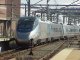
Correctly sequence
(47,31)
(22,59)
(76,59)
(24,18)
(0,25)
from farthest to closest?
(0,25)
(47,31)
(24,18)
(76,59)
(22,59)

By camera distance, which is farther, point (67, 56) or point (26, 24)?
point (26, 24)

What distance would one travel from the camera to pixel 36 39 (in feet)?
103

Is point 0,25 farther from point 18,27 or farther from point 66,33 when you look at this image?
point 18,27

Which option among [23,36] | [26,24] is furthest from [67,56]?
[26,24]

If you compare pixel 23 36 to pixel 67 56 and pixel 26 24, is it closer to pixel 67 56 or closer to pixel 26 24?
pixel 26 24

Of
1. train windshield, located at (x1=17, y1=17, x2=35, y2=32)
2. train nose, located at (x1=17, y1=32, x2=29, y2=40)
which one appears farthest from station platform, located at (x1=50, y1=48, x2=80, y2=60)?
train windshield, located at (x1=17, y1=17, x2=35, y2=32)

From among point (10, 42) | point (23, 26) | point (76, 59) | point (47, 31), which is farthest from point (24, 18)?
point (76, 59)

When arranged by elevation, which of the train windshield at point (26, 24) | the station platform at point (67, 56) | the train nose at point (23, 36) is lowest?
the station platform at point (67, 56)

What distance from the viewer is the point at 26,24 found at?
1199 inches

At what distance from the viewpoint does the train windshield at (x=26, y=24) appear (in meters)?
29.8

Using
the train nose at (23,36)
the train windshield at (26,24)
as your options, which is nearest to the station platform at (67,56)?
the train nose at (23,36)

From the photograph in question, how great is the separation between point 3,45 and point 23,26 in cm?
380

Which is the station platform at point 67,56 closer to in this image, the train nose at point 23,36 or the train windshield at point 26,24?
the train nose at point 23,36

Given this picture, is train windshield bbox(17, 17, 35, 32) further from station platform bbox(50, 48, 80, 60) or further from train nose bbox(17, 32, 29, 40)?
station platform bbox(50, 48, 80, 60)
